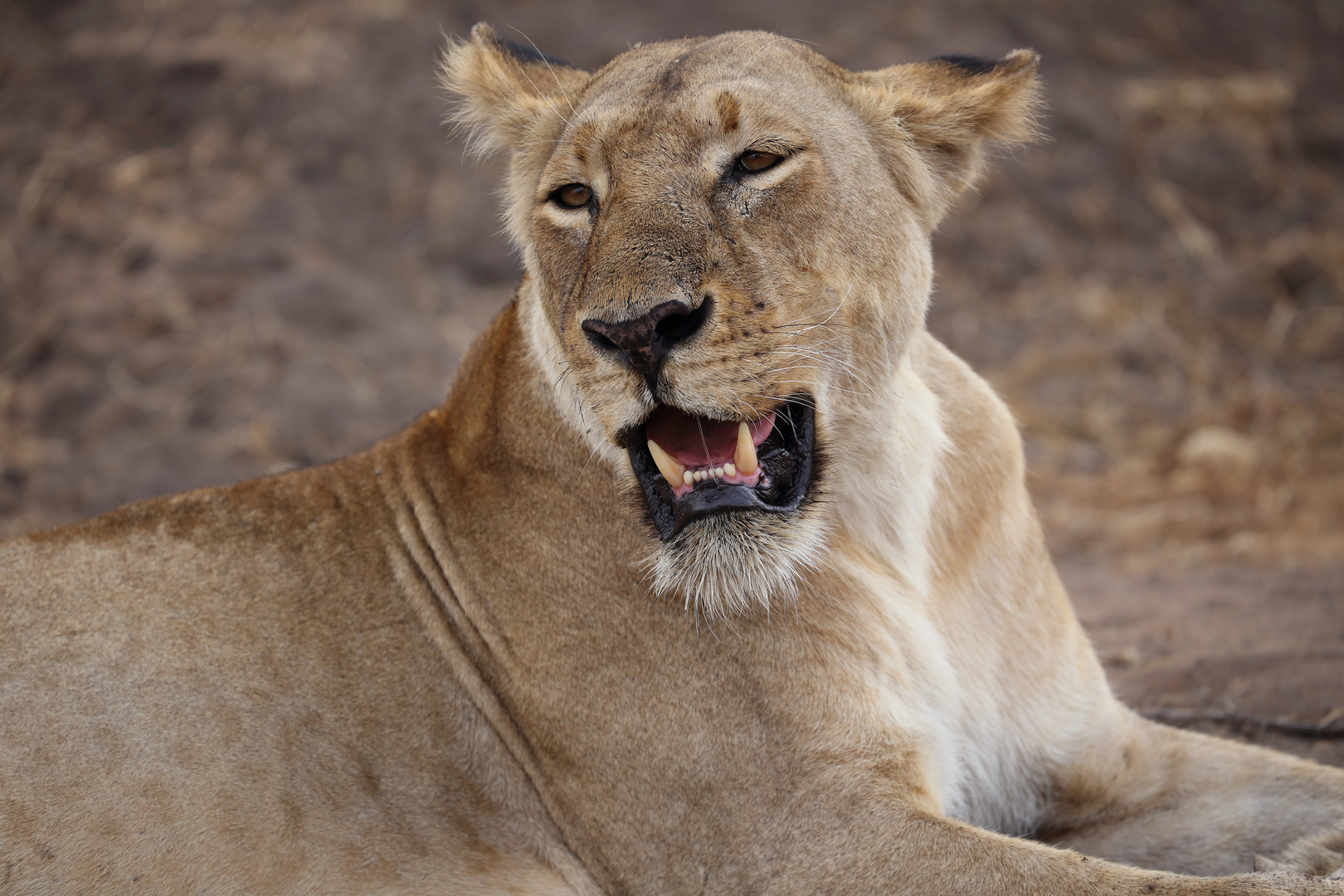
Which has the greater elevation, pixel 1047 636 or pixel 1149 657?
pixel 1047 636

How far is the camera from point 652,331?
7.60 feet

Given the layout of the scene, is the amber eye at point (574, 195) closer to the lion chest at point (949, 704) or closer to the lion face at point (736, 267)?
the lion face at point (736, 267)

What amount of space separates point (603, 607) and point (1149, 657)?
251 centimetres

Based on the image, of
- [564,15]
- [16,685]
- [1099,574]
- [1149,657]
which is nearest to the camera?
[16,685]

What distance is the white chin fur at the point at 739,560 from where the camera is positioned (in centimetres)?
246

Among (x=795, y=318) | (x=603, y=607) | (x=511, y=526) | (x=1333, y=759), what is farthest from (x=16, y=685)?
(x=1333, y=759)

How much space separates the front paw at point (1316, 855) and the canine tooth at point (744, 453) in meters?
1.61

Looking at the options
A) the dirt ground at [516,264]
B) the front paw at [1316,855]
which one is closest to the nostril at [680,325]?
the front paw at [1316,855]

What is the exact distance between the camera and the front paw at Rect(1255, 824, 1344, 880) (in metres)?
2.74

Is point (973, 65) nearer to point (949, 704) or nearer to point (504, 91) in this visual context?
point (504, 91)

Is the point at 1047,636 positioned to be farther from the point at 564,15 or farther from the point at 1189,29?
the point at 1189,29

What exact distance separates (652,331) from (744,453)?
32 centimetres

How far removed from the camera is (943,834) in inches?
96.3

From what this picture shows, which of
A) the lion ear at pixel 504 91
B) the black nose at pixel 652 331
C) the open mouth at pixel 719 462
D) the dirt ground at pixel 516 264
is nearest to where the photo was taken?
→ the black nose at pixel 652 331
